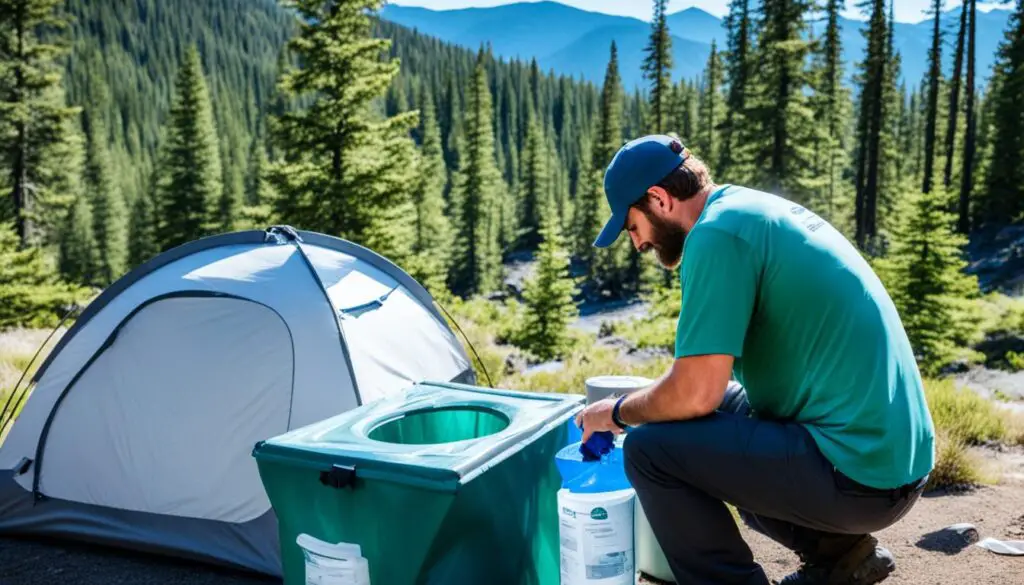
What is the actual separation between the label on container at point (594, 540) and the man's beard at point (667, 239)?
851 mm

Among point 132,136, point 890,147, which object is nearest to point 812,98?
point 890,147

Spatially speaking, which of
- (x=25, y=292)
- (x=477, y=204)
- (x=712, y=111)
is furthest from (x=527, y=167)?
(x=25, y=292)

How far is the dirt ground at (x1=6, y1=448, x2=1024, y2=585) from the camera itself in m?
3.51

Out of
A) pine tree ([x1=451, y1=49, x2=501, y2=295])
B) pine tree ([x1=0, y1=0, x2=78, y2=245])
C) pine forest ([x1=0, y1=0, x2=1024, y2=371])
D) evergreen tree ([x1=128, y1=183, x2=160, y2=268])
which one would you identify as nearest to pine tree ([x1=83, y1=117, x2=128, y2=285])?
pine forest ([x1=0, y1=0, x2=1024, y2=371])

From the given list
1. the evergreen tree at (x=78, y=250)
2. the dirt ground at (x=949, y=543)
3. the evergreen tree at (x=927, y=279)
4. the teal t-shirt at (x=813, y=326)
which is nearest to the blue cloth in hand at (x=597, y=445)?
the teal t-shirt at (x=813, y=326)

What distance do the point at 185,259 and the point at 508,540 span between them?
3025mm

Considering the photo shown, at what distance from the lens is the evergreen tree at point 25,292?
18.0 m

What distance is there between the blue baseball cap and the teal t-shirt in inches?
9.2

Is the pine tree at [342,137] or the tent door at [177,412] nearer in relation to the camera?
the tent door at [177,412]

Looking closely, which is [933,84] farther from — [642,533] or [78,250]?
[78,250]

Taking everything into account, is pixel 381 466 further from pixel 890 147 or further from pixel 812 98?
pixel 890 147

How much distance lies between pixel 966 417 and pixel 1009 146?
89.3 ft

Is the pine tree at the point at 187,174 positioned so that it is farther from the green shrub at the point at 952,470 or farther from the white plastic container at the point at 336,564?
the white plastic container at the point at 336,564

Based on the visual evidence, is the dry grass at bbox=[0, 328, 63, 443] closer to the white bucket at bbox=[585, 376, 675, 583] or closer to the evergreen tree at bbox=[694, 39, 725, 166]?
the white bucket at bbox=[585, 376, 675, 583]
